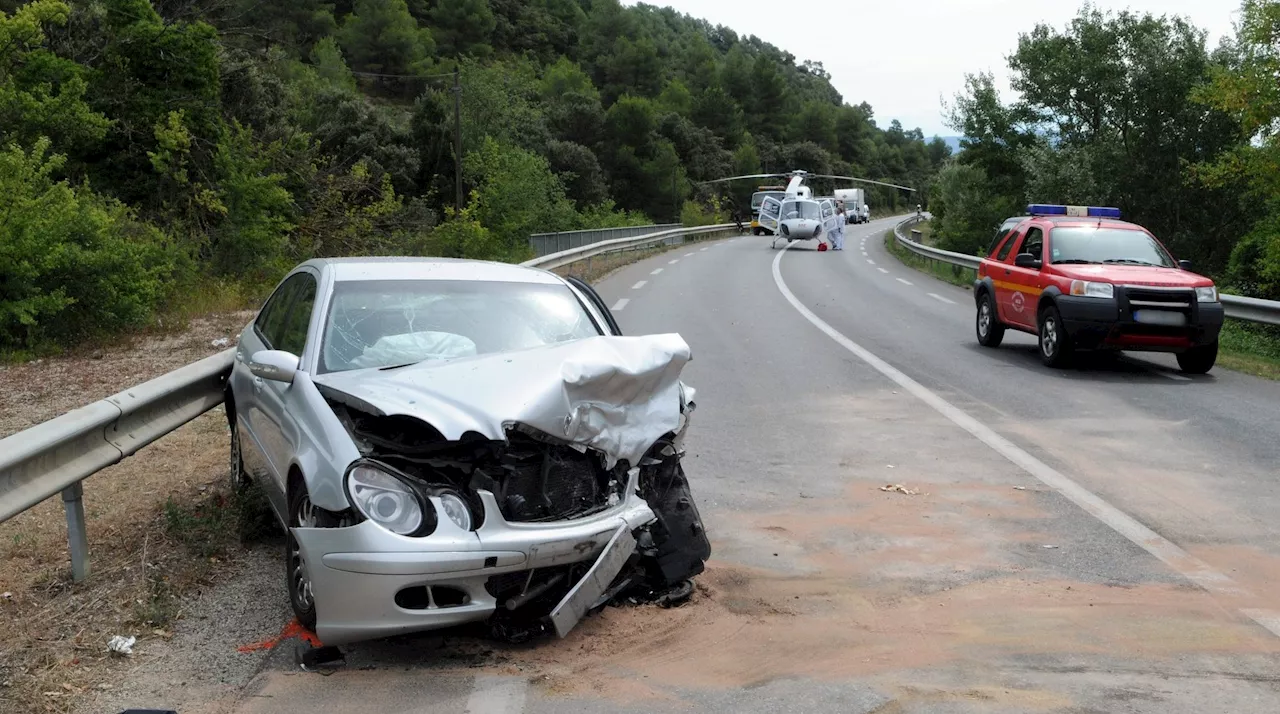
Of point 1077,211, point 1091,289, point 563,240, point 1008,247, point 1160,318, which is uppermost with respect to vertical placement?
point 1077,211

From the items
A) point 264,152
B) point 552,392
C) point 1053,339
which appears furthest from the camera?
point 264,152

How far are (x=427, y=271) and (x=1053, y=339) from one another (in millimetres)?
8857

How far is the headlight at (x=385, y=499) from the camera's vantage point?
4.36m

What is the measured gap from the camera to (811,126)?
16412 centimetres

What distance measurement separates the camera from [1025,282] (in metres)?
14.0

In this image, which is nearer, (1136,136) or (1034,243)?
(1034,243)

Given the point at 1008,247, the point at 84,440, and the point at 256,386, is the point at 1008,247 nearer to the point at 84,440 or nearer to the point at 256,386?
the point at 256,386

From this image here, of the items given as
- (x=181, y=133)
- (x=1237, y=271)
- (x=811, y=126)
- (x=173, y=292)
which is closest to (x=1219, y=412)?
(x=173, y=292)

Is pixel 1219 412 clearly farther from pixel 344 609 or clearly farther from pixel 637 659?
pixel 344 609

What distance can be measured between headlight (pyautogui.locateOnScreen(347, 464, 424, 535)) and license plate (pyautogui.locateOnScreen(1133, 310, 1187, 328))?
33.2 feet

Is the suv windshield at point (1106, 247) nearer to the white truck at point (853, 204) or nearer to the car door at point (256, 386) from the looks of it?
the car door at point (256, 386)

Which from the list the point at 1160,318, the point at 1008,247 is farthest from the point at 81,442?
the point at 1008,247

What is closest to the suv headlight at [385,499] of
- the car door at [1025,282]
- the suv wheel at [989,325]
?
the car door at [1025,282]

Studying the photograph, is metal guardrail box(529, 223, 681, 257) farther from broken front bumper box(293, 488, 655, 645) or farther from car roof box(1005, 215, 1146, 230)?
broken front bumper box(293, 488, 655, 645)
